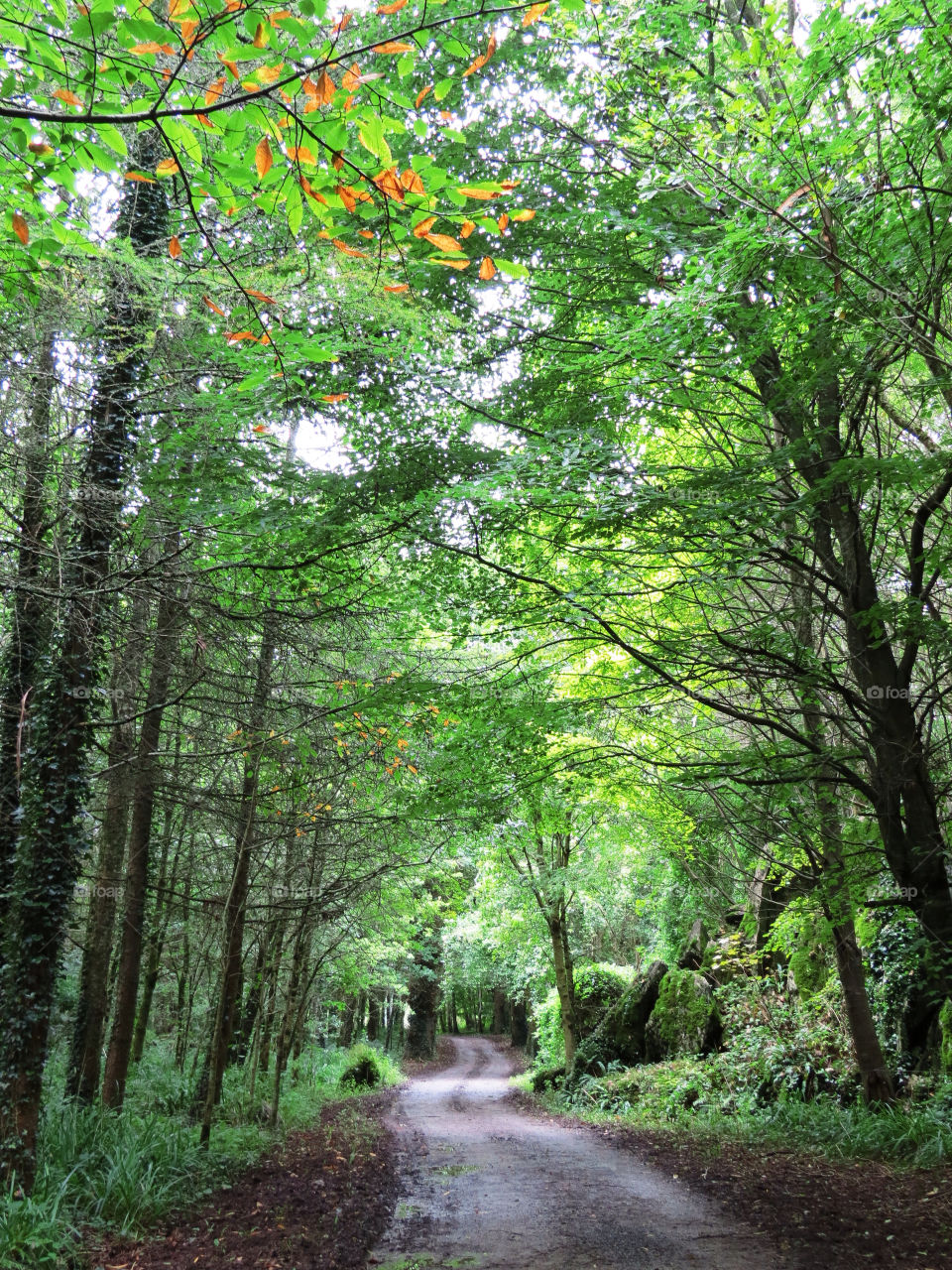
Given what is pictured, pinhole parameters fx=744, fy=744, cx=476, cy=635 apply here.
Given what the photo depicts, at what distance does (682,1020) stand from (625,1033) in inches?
83.5

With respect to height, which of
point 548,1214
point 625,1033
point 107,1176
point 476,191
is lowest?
point 625,1033

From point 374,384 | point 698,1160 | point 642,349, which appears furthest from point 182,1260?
point 642,349

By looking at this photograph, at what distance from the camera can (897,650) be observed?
29.0 ft

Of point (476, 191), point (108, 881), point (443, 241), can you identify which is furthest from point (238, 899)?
point (476, 191)

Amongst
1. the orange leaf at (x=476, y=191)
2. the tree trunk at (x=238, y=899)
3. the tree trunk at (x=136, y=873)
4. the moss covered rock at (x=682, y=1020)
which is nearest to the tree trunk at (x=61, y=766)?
the tree trunk at (x=136, y=873)

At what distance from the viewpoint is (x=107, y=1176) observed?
240 inches

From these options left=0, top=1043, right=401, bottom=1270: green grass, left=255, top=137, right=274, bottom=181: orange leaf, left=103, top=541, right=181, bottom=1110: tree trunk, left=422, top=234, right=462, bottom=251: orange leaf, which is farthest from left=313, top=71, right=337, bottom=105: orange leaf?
left=0, top=1043, right=401, bottom=1270: green grass

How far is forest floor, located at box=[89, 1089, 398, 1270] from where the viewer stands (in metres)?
5.14

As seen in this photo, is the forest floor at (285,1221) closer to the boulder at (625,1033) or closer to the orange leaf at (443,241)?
the orange leaf at (443,241)

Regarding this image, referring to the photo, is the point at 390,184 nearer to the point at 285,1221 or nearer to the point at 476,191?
the point at 476,191

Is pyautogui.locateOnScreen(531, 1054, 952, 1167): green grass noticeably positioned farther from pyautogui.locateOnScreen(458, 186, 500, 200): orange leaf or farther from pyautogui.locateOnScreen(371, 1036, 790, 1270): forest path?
pyautogui.locateOnScreen(458, 186, 500, 200): orange leaf

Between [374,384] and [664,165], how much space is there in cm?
256

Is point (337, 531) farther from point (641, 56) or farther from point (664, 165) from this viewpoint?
point (641, 56)

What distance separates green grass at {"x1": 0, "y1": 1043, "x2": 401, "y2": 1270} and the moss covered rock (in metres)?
7.51
